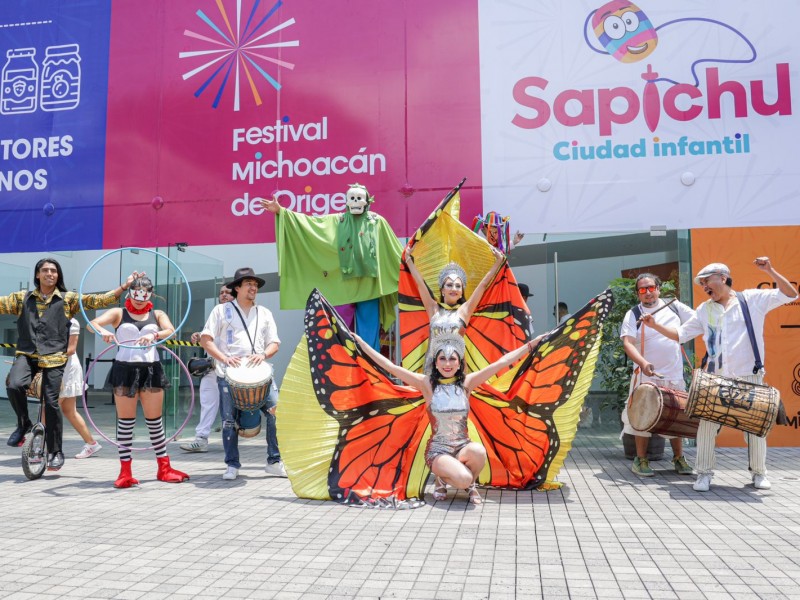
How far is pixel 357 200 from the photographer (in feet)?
22.0

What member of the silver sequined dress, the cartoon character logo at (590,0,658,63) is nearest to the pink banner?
the cartoon character logo at (590,0,658,63)

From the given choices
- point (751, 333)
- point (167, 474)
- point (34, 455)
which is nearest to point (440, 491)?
point (167, 474)

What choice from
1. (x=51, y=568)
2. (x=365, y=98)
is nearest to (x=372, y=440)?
(x=51, y=568)

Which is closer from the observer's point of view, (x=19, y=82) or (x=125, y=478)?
(x=125, y=478)

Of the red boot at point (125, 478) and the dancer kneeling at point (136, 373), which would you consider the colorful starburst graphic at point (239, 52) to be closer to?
the dancer kneeling at point (136, 373)

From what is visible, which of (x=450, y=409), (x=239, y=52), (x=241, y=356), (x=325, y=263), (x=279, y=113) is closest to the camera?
(x=450, y=409)

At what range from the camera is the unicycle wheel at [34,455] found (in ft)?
18.7

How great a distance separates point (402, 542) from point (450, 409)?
1240 millimetres

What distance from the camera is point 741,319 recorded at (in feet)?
17.9

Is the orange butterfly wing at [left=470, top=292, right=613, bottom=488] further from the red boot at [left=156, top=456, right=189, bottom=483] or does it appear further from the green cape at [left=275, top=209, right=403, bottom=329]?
the red boot at [left=156, top=456, right=189, bottom=483]

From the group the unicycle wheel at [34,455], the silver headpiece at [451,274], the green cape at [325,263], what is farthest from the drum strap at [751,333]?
the unicycle wheel at [34,455]

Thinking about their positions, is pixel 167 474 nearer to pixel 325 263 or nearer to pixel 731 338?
pixel 325 263

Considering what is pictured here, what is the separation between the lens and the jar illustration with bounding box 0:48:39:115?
8617mm

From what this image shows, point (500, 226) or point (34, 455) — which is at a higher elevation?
point (500, 226)
